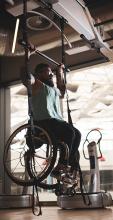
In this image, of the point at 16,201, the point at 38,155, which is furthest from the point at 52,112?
the point at 16,201

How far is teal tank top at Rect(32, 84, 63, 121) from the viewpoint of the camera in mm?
3205

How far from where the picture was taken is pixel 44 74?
346 cm

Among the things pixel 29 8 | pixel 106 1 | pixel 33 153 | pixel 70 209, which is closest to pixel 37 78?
pixel 29 8

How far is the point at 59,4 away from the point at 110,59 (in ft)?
4.60

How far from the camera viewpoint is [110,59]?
440 cm

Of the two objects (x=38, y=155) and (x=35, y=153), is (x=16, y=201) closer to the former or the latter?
(x=38, y=155)

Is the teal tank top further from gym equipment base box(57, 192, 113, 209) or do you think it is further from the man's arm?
gym equipment base box(57, 192, 113, 209)

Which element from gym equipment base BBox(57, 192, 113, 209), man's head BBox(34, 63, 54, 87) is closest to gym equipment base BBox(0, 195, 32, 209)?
gym equipment base BBox(57, 192, 113, 209)

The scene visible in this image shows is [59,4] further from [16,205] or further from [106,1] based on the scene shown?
[16,205]

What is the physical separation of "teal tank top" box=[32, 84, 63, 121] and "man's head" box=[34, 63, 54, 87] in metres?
0.13

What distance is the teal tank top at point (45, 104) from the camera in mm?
3205

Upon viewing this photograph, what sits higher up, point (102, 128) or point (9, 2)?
point (9, 2)

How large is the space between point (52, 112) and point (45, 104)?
114mm

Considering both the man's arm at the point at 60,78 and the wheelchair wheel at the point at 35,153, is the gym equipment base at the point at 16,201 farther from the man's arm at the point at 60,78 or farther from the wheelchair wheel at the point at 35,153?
the man's arm at the point at 60,78
